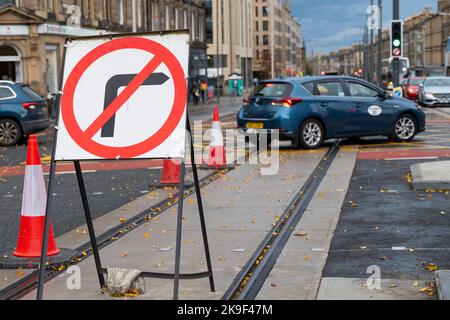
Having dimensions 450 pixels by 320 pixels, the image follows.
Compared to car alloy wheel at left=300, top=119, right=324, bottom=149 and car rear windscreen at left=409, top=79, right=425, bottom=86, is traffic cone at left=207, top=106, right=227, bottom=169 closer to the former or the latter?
car alloy wheel at left=300, top=119, right=324, bottom=149

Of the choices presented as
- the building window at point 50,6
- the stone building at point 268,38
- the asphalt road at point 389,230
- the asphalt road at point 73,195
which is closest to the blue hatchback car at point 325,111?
the asphalt road at point 73,195

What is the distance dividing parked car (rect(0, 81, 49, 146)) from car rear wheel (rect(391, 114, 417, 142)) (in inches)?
377

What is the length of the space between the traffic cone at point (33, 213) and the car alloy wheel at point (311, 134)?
36.1 ft

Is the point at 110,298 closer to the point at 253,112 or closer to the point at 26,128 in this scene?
the point at 253,112

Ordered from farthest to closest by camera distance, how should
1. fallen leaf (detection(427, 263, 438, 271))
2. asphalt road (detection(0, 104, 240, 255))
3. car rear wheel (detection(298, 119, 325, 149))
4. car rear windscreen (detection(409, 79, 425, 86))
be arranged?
car rear windscreen (detection(409, 79, 425, 86)) < car rear wheel (detection(298, 119, 325, 149)) < asphalt road (detection(0, 104, 240, 255)) < fallen leaf (detection(427, 263, 438, 271))

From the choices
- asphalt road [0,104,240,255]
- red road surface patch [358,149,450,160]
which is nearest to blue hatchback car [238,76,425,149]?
red road surface patch [358,149,450,160]

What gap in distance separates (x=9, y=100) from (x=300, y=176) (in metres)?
11.4

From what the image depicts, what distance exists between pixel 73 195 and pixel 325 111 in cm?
789

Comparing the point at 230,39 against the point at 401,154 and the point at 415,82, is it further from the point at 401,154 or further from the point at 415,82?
the point at 401,154

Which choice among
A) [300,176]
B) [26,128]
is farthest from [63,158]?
[26,128]

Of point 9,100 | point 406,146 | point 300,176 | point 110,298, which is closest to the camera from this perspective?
point 110,298

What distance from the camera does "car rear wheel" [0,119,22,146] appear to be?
72.2ft

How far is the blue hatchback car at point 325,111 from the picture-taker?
18.0 m

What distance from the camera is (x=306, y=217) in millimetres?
9492
